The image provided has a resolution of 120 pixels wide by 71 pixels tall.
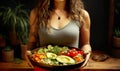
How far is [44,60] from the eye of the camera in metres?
1.62

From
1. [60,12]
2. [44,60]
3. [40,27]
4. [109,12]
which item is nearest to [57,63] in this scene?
[44,60]

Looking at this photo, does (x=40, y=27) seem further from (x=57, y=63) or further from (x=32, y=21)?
(x=57, y=63)

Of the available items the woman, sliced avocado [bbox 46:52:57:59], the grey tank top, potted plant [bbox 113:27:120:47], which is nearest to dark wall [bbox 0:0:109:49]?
potted plant [bbox 113:27:120:47]

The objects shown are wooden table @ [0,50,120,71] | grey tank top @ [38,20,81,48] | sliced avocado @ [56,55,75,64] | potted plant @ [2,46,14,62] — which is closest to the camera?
sliced avocado @ [56,55,75,64]

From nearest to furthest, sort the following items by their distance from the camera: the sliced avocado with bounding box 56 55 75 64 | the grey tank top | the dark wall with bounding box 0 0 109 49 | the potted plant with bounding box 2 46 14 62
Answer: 1. the sliced avocado with bounding box 56 55 75 64
2. the grey tank top
3. the potted plant with bounding box 2 46 14 62
4. the dark wall with bounding box 0 0 109 49

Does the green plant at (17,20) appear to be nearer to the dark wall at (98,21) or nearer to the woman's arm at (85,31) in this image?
the dark wall at (98,21)

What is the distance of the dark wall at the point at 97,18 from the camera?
10.7ft

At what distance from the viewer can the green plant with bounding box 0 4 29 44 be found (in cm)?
290

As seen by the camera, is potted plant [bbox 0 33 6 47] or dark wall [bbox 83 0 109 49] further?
dark wall [bbox 83 0 109 49]

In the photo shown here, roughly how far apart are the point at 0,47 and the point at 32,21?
1.30m

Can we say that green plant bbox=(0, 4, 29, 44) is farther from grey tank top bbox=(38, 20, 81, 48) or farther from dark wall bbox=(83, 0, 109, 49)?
grey tank top bbox=(38, 20, 81, 48)

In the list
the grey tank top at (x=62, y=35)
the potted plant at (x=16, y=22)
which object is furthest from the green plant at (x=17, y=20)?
the grey tank top at (x=62, y=35)

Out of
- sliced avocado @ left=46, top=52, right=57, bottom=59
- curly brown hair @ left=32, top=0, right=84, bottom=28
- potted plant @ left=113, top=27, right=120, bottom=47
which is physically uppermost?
curly brown hair @ left=32, top=0, right=84, bottom=28

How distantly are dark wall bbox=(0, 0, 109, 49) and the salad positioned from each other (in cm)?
156
